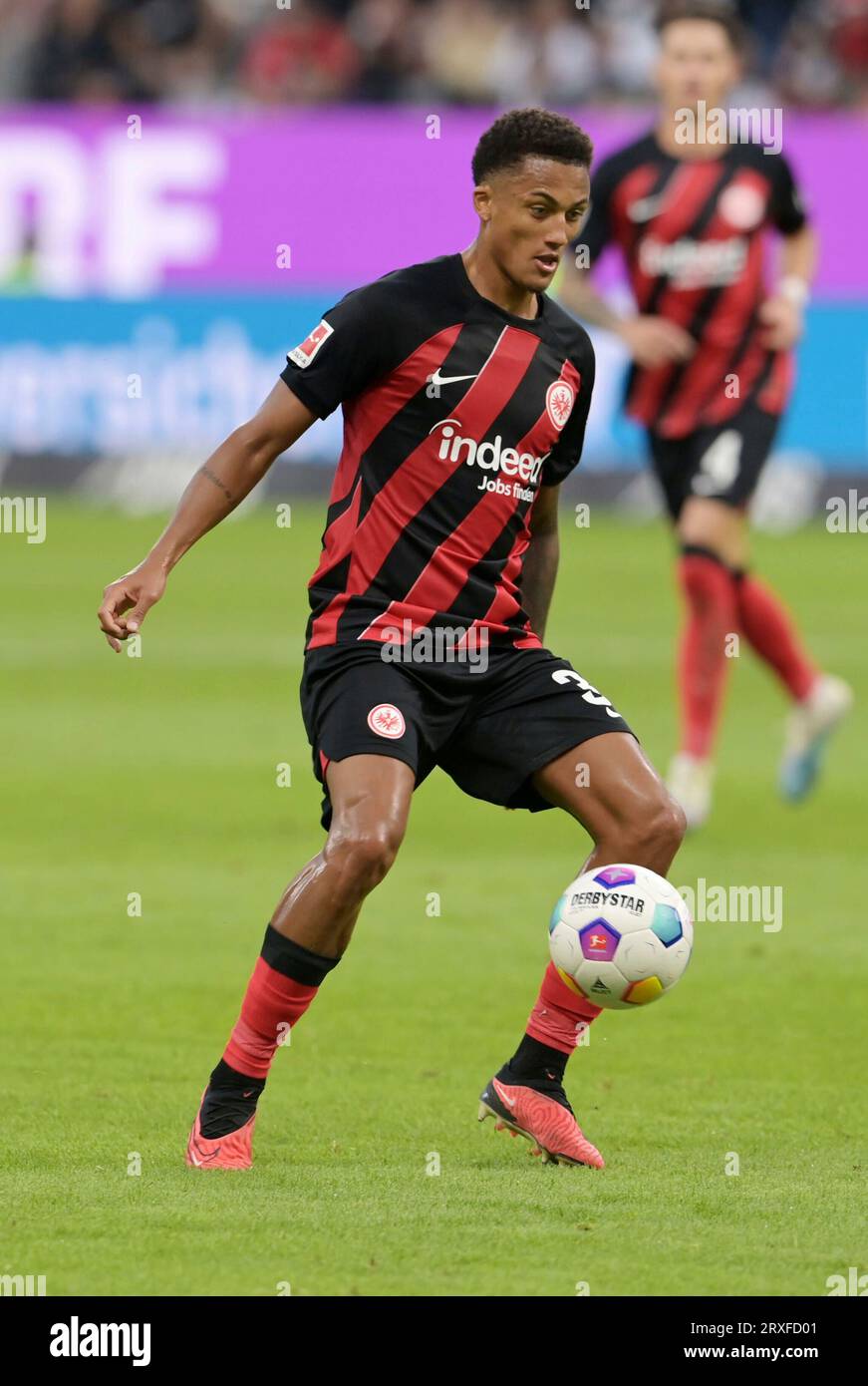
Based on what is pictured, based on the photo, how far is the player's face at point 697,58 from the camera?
31.1 ft

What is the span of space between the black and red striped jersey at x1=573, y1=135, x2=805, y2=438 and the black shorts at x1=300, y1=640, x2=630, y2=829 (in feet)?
15.1

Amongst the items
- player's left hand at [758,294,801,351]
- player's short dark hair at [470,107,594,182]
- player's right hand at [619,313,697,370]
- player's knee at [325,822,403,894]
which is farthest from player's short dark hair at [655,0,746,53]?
player's knee at [325,822,403,894]

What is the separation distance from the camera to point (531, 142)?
5391 millimetres

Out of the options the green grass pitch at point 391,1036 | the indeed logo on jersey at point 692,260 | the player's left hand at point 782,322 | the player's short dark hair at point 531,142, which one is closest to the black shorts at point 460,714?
the green grass pitch at point 391,1036

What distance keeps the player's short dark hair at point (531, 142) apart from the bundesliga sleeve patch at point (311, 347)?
0.50 meters

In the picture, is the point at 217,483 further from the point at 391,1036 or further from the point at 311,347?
the point at 391,1036

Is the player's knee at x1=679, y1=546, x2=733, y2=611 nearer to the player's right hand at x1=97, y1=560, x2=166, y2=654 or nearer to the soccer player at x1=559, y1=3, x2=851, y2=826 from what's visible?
the soccer player at x1=559, y1=3, x2=851, y2=826

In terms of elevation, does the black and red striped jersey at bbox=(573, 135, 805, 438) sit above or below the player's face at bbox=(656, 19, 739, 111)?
below

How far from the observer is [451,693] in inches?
218

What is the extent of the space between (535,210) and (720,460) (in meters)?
4.44

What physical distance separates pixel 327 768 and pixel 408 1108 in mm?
935

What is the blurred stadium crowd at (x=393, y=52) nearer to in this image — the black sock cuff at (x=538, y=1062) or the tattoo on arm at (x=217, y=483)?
the tattoo on arm at (x=217, y=483)

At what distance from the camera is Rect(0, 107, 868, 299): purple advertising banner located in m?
20.8
